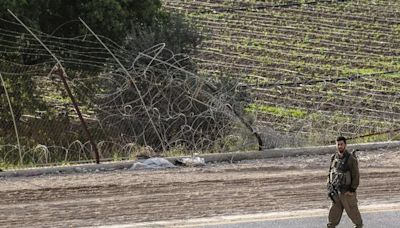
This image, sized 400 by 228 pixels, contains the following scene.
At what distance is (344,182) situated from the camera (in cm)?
1032

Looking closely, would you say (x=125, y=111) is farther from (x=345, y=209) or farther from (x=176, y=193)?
(x=345, y=209)

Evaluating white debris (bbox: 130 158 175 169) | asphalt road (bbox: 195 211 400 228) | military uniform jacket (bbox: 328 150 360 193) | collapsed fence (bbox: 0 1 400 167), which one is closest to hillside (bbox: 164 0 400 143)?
collapsed fence (bbox: 0 1 400 167)

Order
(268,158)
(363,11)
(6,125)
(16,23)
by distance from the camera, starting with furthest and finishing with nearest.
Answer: (363,11)
(16,23)
(6,125)
(268,158)

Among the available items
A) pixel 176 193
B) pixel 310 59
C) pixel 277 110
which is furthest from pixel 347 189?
pixel 310 59

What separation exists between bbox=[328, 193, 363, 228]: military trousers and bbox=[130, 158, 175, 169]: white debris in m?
4.84

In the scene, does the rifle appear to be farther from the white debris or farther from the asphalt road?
the white debris

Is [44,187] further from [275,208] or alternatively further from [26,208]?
[275,208]

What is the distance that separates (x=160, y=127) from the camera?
53.6ft

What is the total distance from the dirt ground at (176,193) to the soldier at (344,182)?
144cm

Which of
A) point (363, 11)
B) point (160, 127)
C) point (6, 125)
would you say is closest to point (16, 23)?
point (6, 125)

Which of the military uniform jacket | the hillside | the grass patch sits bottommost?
the grass patch

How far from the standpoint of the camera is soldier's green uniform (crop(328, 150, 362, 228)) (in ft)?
33.8

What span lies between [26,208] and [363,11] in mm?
28187

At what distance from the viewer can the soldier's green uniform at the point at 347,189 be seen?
10.3 m
